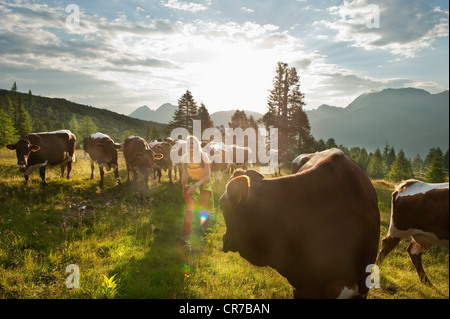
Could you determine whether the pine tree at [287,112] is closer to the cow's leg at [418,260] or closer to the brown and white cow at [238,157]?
the brown and white cow at [238,157]

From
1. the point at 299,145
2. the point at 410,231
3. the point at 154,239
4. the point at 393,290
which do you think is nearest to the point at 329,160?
the point at 410,231

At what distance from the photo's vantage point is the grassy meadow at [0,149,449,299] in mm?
4227

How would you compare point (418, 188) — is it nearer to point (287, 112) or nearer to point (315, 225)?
point (315, 225)

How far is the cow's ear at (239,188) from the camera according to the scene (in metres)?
2.66

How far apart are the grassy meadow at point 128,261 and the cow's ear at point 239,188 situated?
263 centimetres

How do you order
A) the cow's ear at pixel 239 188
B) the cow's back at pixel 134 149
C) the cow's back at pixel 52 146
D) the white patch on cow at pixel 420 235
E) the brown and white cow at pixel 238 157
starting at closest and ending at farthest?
the cow's ear at pixel 239 188 < the white patch on cow at pixel 420 235 < the cow's back at pixel 52 146 < the cow's back at pixel 134 149 < the brown and white cow at pixel 238 157

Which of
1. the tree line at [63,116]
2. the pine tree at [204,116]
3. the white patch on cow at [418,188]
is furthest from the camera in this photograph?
the tree line at [63,116]

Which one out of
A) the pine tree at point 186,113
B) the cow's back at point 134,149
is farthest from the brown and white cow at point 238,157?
the pine tree at point 186,113

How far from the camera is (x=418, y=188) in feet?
12.7

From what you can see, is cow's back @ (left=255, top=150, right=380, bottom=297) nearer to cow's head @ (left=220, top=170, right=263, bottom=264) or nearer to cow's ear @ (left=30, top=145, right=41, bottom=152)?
cow's head @ (left=220, top=170, right=263, bottom=264)

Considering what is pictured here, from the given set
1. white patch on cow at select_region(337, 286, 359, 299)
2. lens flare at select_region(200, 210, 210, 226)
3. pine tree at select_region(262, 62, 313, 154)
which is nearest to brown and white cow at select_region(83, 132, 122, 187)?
lens flare at select_region(200, 210, 210, 226)

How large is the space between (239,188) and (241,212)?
34 cm

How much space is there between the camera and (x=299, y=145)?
3184 cm

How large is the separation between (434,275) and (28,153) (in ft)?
48.1
